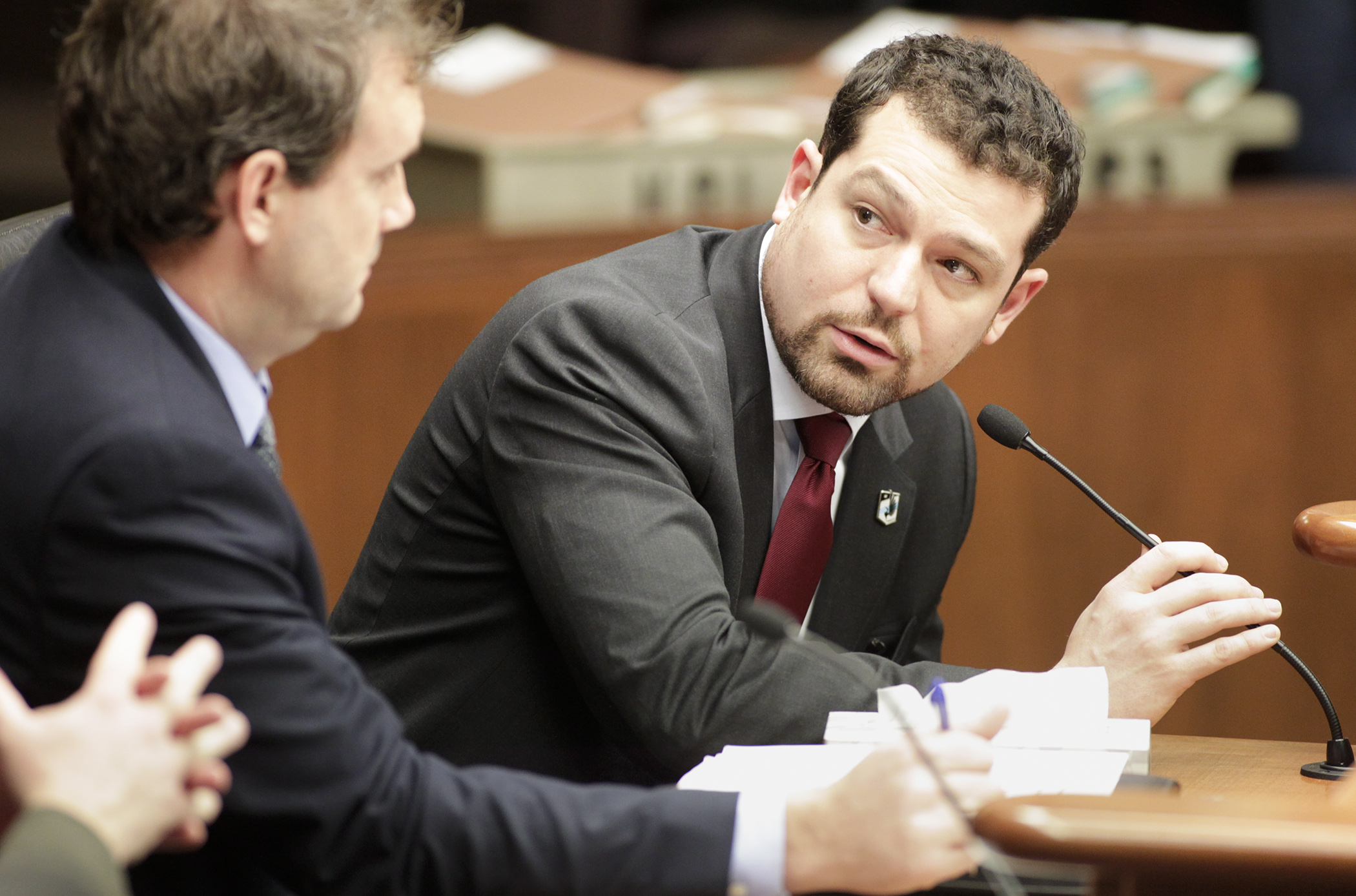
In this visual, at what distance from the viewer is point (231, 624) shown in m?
0.98

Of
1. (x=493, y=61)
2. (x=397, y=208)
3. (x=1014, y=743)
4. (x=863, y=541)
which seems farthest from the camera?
(x=493, y=61)

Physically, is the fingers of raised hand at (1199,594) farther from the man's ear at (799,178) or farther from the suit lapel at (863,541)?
the man's ear at (799,178)

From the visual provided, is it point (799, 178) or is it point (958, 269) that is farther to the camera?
point (799, 178)

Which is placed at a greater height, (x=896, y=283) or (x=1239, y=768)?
(x=896, y=283)

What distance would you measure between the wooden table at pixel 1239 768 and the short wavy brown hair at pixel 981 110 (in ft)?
1.81

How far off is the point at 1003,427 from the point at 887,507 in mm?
174

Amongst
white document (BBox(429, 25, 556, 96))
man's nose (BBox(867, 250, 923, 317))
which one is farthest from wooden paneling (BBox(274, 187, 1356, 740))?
man's nose (BBox(867, 250, 923, 317))

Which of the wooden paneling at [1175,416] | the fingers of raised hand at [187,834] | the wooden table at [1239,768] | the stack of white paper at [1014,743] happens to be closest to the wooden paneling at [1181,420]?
the wooden paneling at [1175,416]

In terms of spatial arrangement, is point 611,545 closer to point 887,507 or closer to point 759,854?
point 759,854

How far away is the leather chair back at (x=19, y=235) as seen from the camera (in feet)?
4.72

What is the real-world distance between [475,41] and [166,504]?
106 inches

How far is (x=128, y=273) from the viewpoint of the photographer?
1066 mm

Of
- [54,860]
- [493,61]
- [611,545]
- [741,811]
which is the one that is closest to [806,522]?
[611,545]

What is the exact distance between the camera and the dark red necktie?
1661 mm
